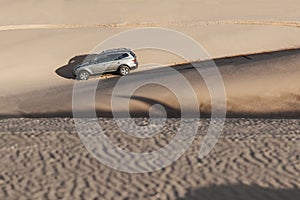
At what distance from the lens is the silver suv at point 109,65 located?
20406 millimetres

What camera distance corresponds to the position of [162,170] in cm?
1044

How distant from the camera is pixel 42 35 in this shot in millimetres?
26297

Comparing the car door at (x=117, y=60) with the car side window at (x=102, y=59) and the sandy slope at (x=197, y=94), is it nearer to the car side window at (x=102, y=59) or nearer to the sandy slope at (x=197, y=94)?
the car side window at (x=102, y=59)

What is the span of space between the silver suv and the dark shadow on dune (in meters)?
11.7

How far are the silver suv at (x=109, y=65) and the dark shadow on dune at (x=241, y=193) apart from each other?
459 inches

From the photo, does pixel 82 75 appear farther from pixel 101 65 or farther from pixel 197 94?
pixel 197 94

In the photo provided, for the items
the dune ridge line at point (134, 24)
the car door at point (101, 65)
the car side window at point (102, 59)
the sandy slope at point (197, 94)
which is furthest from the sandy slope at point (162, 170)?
the dune ridge line at point (134, 24)

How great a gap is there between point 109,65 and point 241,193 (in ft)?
40.8

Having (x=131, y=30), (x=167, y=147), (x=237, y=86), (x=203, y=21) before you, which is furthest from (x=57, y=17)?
(x=167, y=147)

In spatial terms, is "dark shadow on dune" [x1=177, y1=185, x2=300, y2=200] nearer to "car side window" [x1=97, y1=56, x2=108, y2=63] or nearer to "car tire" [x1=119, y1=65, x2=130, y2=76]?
"car tire" [x1=119, y1=65, x2=130, y2=76]

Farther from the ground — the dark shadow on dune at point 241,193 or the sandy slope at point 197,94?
the sandy slope at point 197,94

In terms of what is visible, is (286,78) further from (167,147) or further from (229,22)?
(229,22)

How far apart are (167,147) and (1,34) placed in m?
18.7

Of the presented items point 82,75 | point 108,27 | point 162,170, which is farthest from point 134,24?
point 162,170
